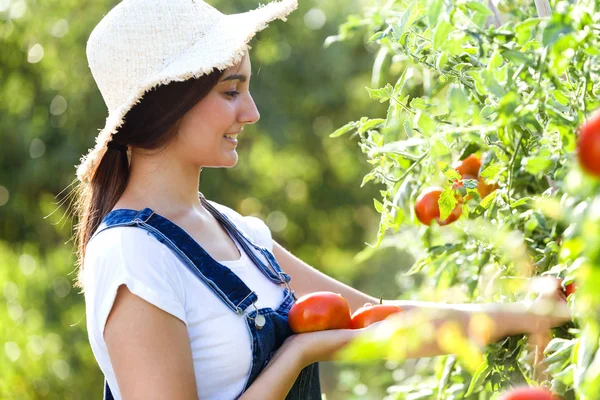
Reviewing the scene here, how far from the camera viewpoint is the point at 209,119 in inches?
46.1

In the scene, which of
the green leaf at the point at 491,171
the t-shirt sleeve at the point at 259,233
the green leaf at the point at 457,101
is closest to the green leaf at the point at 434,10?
the green leaf at the point at 457,101

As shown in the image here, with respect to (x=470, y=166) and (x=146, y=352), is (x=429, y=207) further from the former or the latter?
(x=146, y=352)

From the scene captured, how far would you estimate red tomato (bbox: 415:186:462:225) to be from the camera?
1.16m

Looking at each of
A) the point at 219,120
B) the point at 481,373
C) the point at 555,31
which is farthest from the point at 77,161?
the point at 555,31

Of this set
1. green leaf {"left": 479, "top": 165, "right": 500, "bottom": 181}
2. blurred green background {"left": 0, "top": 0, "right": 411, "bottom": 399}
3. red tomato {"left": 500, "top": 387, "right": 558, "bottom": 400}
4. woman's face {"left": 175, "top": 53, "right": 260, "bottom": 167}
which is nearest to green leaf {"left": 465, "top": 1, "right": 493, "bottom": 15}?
green leaf {"left": 479, "top": 165, "right": 500, "bottom": 181}

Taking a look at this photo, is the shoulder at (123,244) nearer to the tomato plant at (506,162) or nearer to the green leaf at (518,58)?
the tomato plant at (506,162)

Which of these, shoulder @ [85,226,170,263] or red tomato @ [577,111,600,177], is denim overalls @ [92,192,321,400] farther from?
red tomato @ [577,111,600,177]

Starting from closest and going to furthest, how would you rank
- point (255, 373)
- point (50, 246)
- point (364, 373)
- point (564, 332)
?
point (564, 332)
point (255, 373)
point (364, 373)
point (50, 246)

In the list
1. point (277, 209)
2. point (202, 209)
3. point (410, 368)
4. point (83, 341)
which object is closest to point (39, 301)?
point (83, 341)

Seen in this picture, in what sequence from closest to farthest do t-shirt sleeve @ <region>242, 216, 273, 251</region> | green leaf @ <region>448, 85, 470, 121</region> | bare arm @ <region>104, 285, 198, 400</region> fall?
green leaf @ <region>448, 85, 470, 121</region>, bare arm @ <region>104, 285, 198, 400</region>, t-shirt sleeve @ <region>242, 216, 273, 251</region>

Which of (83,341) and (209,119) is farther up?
(209,119)

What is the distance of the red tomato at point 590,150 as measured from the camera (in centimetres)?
40

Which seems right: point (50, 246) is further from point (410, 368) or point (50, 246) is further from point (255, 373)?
point (255, 373)

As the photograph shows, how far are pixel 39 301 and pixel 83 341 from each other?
1.07 feet
